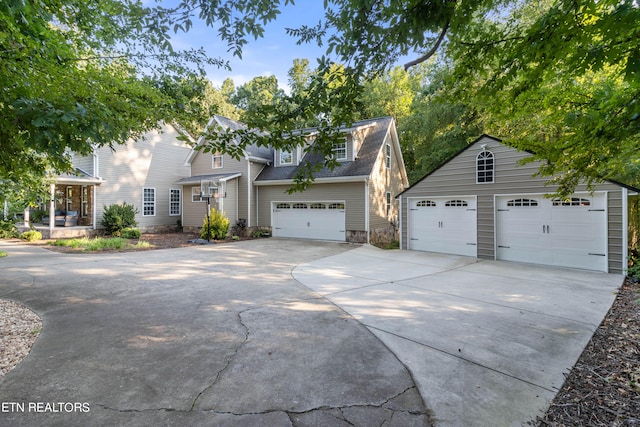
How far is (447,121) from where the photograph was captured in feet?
61.1

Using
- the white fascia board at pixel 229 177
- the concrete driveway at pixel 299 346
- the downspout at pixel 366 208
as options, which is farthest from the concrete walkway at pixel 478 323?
the white fascia board at pixel 229 177

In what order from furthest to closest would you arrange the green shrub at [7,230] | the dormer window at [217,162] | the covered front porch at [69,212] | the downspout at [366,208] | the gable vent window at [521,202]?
the dormer window at [217,162] → the green shrub at [7,230] → the covered front porch at [69,212] → the downspout at [366,208] → the gable vent window at [521,202]

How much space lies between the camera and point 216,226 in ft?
48.9

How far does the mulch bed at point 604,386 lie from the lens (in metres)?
2.49

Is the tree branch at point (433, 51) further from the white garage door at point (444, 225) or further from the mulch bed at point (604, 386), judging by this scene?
the white garage door at point (444, 225)

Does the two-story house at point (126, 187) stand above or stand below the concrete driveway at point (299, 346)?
above

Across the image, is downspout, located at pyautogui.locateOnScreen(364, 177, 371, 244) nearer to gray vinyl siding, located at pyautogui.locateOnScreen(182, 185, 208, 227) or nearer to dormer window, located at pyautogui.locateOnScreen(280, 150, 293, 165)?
dormer window, located at pyautogui.locateOnScreen(280, 150, 293, 165)

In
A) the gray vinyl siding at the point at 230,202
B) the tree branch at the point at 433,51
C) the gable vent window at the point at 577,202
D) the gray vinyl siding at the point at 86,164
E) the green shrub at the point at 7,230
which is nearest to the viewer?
the tree branch at the point at 433,51

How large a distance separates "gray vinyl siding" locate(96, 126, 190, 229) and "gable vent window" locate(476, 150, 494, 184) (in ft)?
50.3

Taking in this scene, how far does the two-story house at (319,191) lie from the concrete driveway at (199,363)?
8129 mm

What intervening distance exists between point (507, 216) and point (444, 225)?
6.78 feet

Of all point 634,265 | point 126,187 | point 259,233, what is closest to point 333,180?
point 259,233

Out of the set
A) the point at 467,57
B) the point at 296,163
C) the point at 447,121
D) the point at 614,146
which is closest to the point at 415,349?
the point at 614,146

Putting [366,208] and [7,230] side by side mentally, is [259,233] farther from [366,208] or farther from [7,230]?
[7,230]
